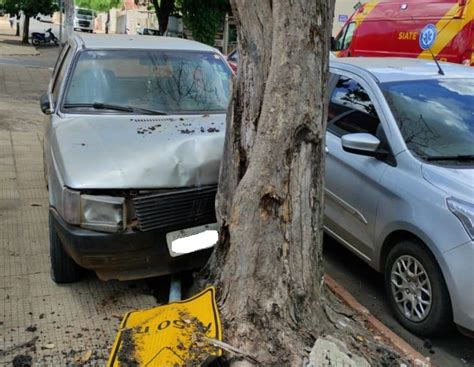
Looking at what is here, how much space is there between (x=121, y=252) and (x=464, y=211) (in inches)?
81.3

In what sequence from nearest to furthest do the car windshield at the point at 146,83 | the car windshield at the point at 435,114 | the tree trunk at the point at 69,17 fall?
the car windshield at the point at 435,114 → the car windshield at the point at 146,83 → the tree trunk at the point at 69,17

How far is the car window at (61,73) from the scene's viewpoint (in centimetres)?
486

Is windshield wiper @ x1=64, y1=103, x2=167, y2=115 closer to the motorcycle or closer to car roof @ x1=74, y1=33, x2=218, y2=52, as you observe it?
car roof @ x1=74, y1=33, x2=218, y2=52

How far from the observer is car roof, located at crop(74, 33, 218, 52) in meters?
4.95

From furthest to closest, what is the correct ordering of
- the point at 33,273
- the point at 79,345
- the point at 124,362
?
the point at 33,273 < the point at 79,345 < the point at 124,362

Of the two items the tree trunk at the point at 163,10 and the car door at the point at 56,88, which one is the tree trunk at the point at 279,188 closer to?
the car door at the point at 56,88

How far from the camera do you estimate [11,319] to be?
3502 millimetres

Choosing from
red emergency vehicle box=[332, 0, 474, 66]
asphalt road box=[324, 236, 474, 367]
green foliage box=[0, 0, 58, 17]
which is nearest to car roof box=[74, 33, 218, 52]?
asphalt road box=[324, 236, 474, 367]

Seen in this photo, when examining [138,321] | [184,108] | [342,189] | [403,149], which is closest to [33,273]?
[138,321]

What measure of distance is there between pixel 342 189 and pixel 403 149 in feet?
2.19

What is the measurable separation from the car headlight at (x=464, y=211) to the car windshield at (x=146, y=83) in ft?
6.98

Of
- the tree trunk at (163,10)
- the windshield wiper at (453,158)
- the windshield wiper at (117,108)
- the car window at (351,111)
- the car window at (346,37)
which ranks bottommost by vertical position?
the windshield wiper at (453,158)

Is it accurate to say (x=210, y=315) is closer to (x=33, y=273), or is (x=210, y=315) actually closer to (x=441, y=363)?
(x=441, y=363)

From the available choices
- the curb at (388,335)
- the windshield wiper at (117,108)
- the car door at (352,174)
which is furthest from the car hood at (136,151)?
the curb at (388,335)
